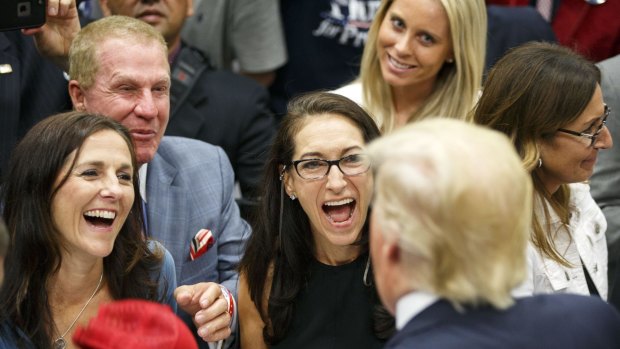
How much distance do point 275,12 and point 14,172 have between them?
2525mm

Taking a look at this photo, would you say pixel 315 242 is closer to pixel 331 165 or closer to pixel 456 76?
pixel 331 165

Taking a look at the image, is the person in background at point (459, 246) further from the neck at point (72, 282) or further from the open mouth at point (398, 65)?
the open mouth at point (398, 65)

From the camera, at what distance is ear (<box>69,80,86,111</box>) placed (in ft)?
12.3

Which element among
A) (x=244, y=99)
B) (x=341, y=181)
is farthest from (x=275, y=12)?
(x=341, y=181)

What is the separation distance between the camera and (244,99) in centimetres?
458

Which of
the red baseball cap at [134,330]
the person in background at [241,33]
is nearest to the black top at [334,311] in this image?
the red baseball cap at [134,330]

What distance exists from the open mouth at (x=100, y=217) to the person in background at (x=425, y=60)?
152cm

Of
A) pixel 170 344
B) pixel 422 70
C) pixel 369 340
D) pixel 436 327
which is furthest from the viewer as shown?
pixel 422 70

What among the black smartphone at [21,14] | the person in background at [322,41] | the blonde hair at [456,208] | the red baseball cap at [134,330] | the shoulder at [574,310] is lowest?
the person in background at [322,41]

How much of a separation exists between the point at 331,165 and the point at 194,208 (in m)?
0.68

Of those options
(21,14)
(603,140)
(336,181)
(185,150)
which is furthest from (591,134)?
(21,14)

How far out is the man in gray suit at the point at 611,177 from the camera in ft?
13.7

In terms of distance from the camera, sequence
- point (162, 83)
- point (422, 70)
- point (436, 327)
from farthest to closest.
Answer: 1. point (422, 70)
2. point (162, 83)
3. point (436, 327)

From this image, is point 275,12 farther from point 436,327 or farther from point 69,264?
point 436,327
